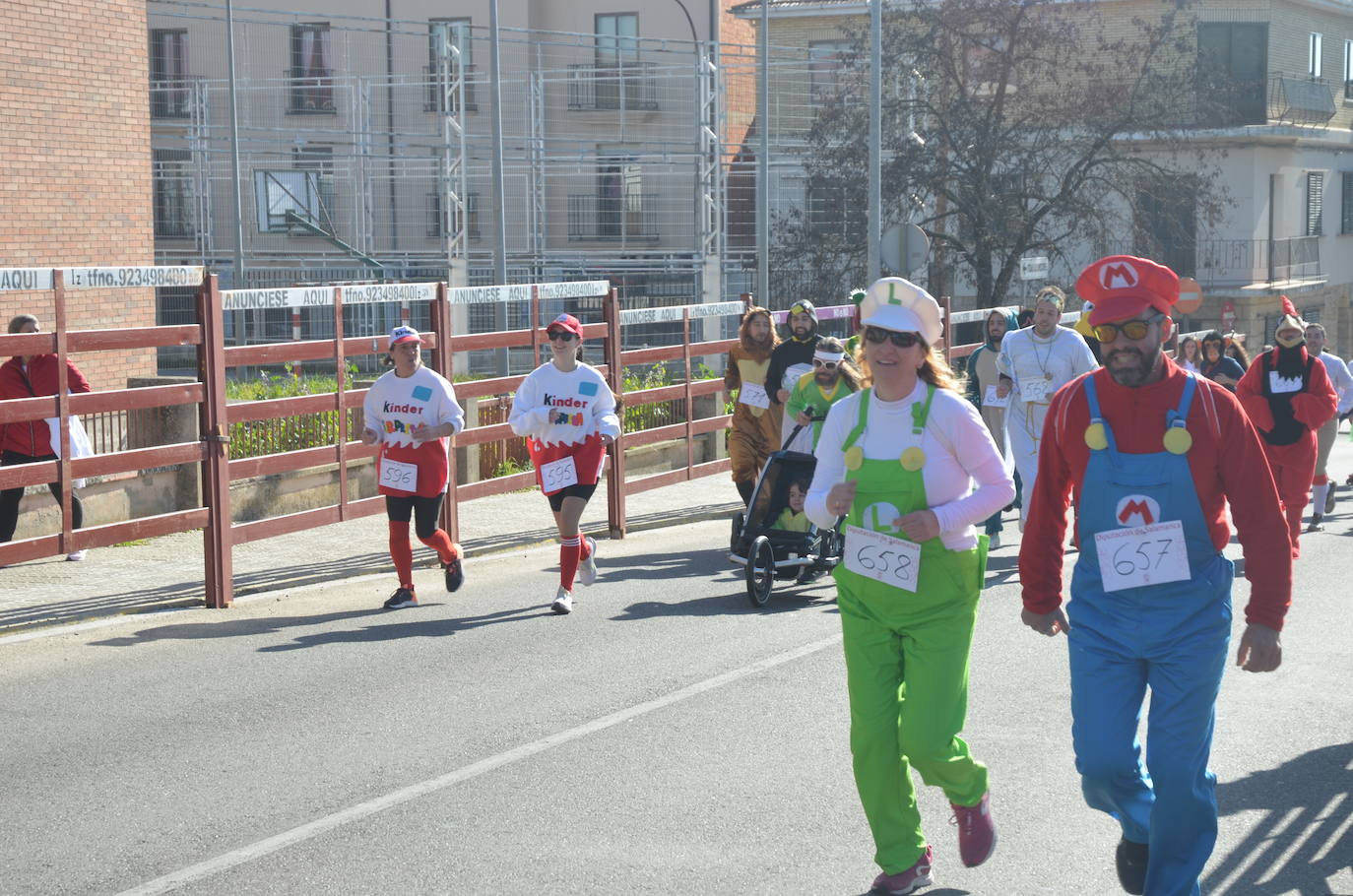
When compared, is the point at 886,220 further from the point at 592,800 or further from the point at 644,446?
the point at 592,800

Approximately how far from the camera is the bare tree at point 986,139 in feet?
101

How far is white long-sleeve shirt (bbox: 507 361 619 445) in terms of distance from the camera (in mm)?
10664

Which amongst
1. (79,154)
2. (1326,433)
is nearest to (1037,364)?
(1326,433)

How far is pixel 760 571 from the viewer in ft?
36.0

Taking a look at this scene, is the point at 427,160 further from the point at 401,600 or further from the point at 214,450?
the point at 401,600

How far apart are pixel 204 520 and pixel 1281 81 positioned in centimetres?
3963

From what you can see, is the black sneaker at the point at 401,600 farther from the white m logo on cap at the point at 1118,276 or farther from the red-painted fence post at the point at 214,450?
the white m logo on cap at the point at 1118,276

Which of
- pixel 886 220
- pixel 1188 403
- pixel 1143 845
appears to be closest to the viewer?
pixel 1188 403

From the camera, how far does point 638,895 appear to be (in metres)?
5.43

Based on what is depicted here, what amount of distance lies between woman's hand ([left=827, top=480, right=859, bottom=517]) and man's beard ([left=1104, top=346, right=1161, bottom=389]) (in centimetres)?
96

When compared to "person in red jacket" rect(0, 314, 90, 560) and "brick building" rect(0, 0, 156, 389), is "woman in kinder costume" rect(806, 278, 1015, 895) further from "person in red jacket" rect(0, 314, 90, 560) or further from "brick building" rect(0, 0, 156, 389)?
"brick building" rect(0, 0, 156, 389)

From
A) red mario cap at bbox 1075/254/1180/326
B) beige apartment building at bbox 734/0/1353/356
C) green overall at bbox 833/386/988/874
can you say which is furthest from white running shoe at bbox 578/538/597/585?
beige apartment building at bbox 734/0/1353/356

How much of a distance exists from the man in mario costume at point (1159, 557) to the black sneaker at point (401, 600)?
21.9ft


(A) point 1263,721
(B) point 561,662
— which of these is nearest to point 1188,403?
(A) point 1263,721
